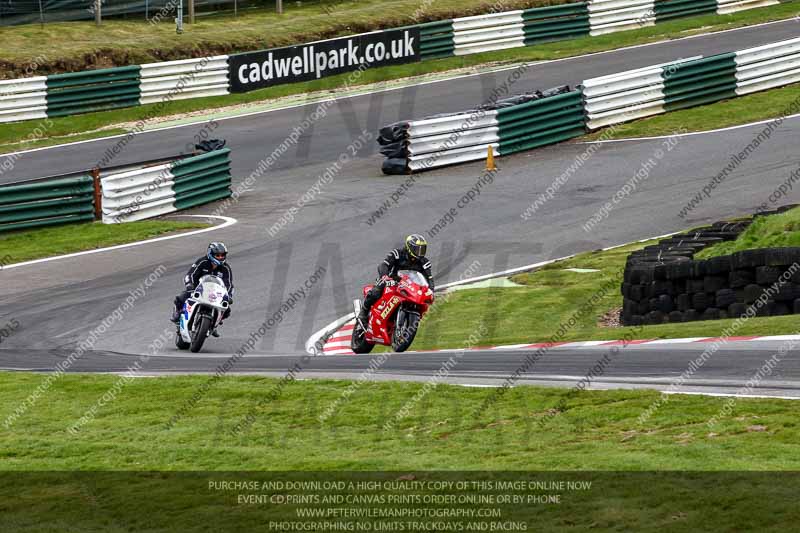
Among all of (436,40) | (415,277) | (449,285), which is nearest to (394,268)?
(415,277)

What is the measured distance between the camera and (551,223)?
79.6 feet

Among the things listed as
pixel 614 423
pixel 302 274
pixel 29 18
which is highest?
pixel 29 18

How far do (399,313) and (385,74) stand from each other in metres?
23.5

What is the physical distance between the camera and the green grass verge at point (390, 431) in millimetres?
8508

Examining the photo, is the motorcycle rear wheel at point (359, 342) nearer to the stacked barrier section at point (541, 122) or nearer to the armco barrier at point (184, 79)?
the stacked barrier section at point (541, 122)

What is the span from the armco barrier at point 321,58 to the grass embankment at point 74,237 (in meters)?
9.96

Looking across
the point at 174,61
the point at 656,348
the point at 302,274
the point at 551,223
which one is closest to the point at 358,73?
the point at 174,61

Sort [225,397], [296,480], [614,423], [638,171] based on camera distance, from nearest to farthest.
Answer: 1. [296,480]
2. [614,423]
3. [225,397]
4. [638,171]

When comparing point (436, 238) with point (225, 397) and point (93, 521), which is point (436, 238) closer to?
point (225, 397)

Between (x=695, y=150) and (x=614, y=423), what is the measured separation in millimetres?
20555

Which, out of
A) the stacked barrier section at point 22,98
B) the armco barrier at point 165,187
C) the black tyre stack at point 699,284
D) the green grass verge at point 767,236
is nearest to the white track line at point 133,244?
the armco barrier at point 165,187

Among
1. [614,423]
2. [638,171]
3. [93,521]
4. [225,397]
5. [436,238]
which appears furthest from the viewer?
[638,171]

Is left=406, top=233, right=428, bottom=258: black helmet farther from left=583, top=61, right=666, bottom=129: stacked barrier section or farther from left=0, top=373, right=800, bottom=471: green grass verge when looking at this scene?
left=583, top=61, right=666, bottom=129: stacked barrier section

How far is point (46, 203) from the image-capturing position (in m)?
24.5
